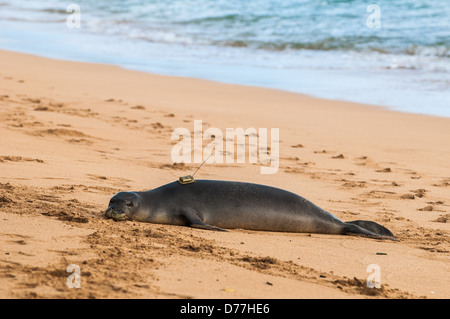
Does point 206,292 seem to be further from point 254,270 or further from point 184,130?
point 184,130

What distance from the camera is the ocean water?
43.2 ft

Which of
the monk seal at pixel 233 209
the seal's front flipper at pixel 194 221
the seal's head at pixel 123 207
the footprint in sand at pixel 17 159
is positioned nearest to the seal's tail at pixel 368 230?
the monk seal at pixel 233 209

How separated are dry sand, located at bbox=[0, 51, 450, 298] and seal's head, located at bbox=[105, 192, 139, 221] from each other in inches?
3.3

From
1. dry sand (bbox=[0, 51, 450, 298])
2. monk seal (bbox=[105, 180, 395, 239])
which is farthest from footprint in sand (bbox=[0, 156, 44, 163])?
monk seal (bbox=[105, 180, 395, 239])

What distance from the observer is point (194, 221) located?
4422mm

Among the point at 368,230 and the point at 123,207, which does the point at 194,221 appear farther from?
the point at 368,230

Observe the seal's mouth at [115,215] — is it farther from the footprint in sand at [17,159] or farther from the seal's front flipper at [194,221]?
the footprint in sand at [17,159]

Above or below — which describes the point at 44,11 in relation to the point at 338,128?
above

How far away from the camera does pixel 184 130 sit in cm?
853

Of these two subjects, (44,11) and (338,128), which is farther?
(44,11)

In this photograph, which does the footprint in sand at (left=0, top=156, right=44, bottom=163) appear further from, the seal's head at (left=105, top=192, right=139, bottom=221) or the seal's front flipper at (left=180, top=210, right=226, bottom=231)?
the seal's front flipper at (left=180, top=210, right=226, bottom=231)

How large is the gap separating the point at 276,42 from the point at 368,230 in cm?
1595
